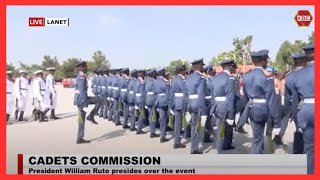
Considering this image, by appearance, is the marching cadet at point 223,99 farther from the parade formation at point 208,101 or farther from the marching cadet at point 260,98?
the marching cadet at point 260,98

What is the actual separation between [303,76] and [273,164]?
1526 millimetres

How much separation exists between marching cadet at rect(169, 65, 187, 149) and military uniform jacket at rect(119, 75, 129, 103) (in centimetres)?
296

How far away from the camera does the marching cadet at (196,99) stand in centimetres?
838

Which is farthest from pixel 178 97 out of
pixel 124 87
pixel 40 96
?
pixel 40 96

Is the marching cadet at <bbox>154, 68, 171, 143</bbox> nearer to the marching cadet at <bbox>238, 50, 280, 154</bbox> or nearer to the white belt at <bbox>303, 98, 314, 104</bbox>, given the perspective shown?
→ the marching cadet at <bbox>238, 50, 280, 154</bbox>

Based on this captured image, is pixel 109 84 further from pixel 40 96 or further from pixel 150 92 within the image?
pixel 150 92

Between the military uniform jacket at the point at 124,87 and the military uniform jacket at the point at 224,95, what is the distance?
4473 mm

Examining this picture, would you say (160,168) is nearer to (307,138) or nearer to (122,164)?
(122,164)

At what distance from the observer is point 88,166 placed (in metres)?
6.64

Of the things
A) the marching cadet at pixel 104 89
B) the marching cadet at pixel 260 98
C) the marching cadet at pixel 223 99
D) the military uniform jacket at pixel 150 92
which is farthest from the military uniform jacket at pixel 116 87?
the marching cadet at pixel 260 98

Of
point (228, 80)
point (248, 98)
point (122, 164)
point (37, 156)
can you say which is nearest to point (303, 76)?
point (248, 98)

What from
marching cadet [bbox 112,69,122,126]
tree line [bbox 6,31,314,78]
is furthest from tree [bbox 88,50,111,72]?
marching cadet [bbox 112,69,122,126]

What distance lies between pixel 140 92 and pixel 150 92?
516mm

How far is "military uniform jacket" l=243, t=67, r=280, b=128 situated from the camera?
7.00m
